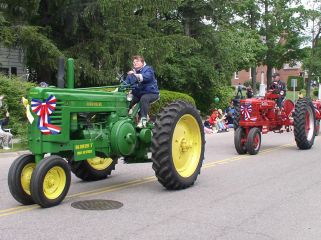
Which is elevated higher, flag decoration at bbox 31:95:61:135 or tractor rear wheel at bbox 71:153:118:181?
flag decoration at bbox 31:95:61:135

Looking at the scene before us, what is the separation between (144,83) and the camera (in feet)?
28.8

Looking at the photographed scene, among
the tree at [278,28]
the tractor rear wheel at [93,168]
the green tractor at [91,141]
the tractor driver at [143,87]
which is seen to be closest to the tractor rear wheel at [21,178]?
the green tractor at [91,141]

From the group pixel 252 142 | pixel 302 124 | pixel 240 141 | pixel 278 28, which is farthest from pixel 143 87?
pixel 278 28

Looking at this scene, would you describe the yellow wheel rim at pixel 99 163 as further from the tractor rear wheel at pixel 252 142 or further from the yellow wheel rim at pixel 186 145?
the tractor rear wheel at pixel 252 142

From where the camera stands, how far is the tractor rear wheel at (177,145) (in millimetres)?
8117

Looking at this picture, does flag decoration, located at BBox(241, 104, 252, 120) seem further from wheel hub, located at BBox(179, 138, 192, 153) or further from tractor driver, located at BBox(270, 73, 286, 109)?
wheel hub, located at BBox(179, 138, 192, 153)

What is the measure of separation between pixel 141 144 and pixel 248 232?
3058 mm

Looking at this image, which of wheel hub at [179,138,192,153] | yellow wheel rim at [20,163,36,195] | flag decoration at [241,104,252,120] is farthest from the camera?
flag decoration at [241,104,252,120]

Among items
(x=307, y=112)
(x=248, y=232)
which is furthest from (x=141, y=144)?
(x=307, y=112)

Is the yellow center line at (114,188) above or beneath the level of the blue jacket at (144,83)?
beneath

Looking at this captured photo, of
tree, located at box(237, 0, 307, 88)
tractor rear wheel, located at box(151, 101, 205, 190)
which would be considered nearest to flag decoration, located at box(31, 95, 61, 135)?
Answer: tractor rear wheel, located at box(151, 101, 205, 190)

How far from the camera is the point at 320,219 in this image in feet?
22.4

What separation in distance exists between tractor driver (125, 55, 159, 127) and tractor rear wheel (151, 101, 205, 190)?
1.42ft

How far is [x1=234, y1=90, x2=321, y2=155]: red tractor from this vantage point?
44.4 feet
